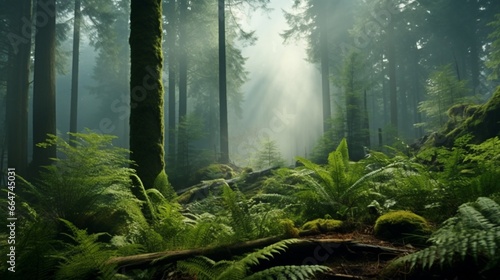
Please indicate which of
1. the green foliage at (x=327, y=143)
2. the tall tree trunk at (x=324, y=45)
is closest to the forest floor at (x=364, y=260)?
the green foliage at (x=327, y=143)

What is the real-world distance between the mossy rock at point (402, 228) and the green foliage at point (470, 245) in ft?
2.14

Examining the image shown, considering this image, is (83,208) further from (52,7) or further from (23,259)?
(52,7)

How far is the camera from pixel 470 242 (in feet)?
6.60

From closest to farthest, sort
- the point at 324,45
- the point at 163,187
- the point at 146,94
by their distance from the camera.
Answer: the point at 163,187 < the point at 146,94 < the point at 324,45

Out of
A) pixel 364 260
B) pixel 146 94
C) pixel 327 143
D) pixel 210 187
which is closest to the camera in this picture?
pixel 364 260

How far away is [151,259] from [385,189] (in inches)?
148

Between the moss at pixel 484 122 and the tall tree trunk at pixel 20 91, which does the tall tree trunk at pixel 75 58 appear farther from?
the moss at pixel 484 122

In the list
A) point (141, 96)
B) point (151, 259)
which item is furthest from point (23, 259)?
point (141, 96)

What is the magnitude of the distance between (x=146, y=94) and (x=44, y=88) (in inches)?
383

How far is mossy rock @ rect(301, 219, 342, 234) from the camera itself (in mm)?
3640

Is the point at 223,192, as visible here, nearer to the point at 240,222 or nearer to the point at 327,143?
the point at 240,222

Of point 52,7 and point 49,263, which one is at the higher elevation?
point 52,7

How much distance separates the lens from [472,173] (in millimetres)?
4598

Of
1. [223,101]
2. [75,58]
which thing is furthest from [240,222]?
[75,58]
